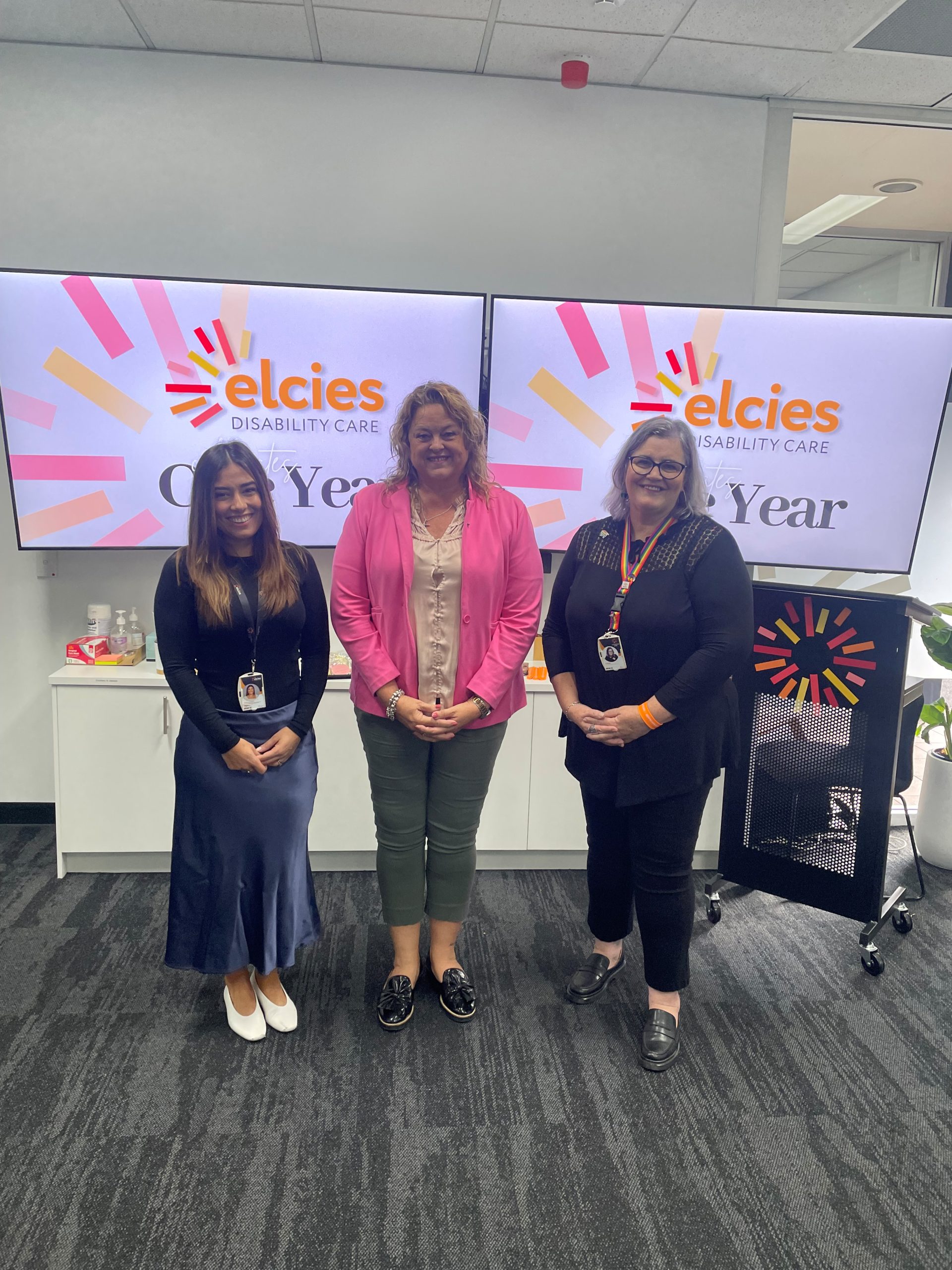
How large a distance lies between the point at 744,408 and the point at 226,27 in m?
2.09

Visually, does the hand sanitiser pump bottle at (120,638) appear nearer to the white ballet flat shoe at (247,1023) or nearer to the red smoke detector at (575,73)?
the white ballet flat shoe at (247,1023)

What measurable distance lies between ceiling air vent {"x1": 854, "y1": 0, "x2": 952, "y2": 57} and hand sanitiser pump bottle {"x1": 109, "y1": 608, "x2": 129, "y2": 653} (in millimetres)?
3080

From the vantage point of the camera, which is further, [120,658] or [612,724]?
[120,658]

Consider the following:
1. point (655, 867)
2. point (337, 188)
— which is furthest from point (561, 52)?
point (655, 867)

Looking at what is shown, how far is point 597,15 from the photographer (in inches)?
96.7

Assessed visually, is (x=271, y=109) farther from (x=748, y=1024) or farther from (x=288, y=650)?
(x=748, y=1024)

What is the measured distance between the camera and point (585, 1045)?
2018 mm

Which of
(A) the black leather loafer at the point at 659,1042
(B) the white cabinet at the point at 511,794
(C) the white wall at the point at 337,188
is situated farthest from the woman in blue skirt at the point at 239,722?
(C) the white wall at the point at 337,188

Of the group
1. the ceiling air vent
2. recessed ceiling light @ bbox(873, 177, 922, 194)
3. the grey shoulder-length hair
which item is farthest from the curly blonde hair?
recessed ceiling light @ bbox(873, 177, 922, 194)

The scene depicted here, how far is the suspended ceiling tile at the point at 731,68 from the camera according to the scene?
104 inches

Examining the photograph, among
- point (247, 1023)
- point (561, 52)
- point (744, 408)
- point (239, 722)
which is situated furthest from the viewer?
point (744, 408)

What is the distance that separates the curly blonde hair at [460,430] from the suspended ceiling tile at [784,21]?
5.01 ft

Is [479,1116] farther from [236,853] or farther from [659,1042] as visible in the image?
[236,853]

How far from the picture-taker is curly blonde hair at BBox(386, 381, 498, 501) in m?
1.88
